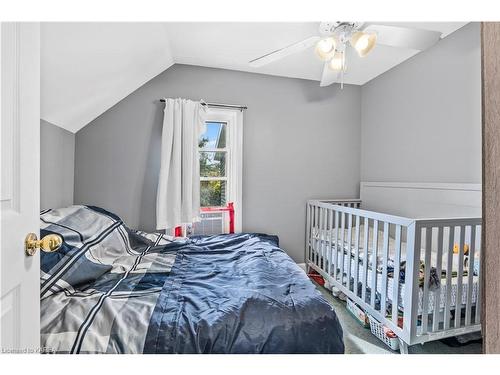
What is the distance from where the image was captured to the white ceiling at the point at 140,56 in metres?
1.37

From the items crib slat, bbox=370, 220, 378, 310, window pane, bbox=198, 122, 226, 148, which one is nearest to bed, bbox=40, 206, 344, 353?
crib slat, bbox=370, 220, 378, 310

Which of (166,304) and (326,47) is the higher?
(326,47)

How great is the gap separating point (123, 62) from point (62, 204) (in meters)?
1.29

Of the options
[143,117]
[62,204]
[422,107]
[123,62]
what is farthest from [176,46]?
[422,107]

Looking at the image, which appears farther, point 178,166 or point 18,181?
point 178,166

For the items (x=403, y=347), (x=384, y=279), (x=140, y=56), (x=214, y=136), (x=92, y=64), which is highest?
(x=140, y=56)

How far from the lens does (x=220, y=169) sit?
106 inches

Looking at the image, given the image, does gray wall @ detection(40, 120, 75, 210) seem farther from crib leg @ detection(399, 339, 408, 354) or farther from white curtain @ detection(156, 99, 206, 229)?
crib leg @ detection(399, 339, 408, 354)

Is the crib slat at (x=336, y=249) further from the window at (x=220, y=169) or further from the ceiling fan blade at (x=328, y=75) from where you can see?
the ceiling fan blade at (x=328, y=75)

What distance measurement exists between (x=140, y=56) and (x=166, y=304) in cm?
184

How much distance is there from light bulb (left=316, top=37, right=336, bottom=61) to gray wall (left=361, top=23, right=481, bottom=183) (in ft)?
3.93

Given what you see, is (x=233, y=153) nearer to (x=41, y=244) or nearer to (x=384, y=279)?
(x=384, y=279)

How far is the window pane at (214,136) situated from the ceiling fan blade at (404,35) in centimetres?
161

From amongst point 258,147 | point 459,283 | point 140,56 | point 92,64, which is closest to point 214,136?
point 258,147
